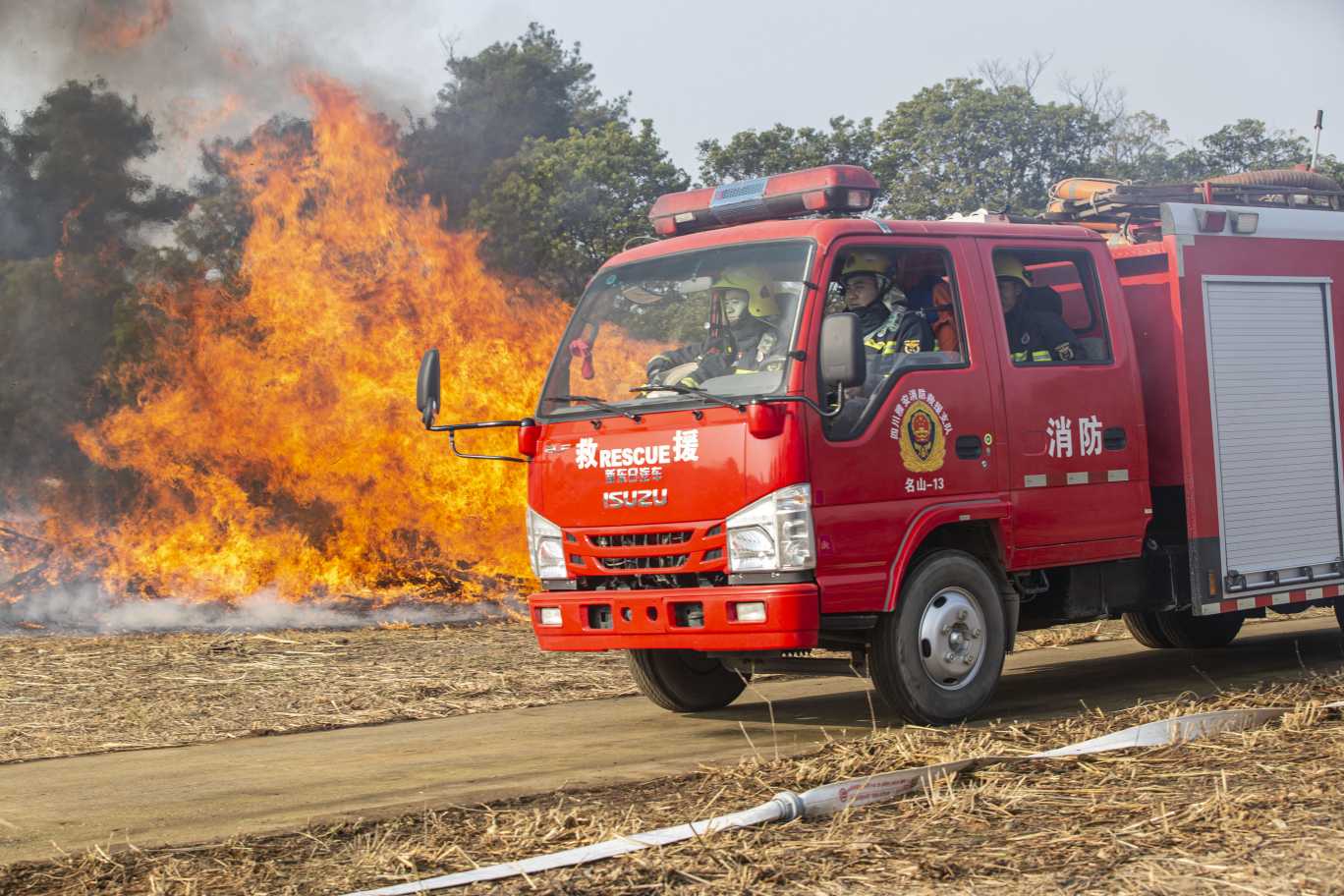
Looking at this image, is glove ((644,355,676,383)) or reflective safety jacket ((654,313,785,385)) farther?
glove ((644,355,676,383))

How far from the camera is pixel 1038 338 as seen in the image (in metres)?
8.75

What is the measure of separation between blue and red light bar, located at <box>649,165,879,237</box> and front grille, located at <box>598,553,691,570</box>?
2.12 metres

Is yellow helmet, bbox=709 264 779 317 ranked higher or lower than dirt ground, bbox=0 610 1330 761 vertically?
higher

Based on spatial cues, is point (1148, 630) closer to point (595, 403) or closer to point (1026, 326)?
point (1026, 326)

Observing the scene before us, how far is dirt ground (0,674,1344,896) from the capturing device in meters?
4.82

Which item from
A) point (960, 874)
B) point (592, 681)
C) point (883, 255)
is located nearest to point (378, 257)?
point (592, 681)

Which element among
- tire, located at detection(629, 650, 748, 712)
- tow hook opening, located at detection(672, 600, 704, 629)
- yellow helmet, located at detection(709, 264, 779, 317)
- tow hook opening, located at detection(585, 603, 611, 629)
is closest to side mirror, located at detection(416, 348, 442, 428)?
tow hook opening, located at detection(585, 603, 611, 629)

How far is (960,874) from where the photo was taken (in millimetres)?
4863

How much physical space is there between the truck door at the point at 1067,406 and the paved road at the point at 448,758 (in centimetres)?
101

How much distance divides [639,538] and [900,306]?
75.2 inches

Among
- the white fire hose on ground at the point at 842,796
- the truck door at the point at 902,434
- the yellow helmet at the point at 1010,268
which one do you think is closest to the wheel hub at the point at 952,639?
the truck door at the point at 902,434

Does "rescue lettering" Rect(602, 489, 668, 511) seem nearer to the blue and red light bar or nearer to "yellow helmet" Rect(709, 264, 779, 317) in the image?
"yellow helmet" Rect(709, 264, 779, 317)

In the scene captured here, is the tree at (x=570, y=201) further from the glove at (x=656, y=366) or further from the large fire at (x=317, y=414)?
the glove at (x=656, y=366)

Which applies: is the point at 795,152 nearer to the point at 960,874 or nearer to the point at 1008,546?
the point at 1008,546
